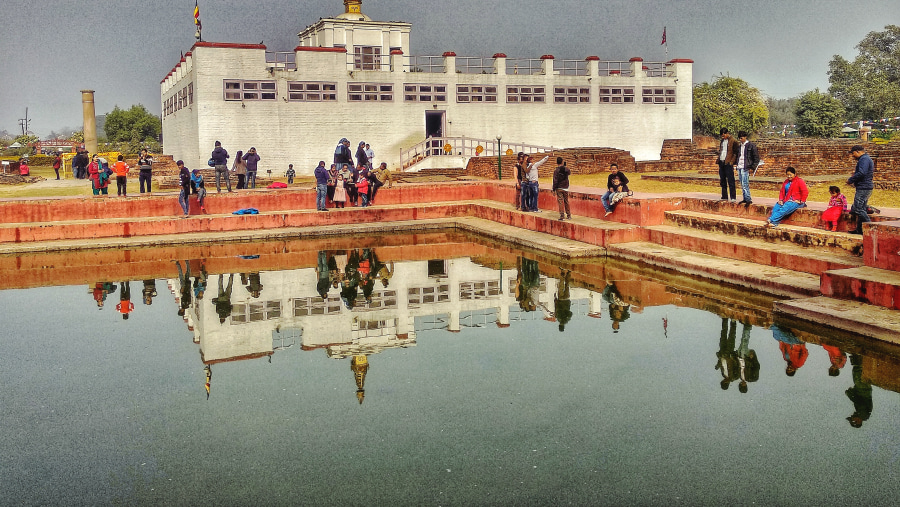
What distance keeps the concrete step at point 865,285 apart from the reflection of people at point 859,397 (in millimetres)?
1493

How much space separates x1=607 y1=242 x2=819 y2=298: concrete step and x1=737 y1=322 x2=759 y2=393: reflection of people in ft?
5.59

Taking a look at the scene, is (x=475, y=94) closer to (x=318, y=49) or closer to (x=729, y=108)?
(x=318, y=49)

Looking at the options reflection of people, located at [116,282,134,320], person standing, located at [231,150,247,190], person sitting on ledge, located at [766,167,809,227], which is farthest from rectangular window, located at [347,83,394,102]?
person sitting on ledge, located at [766,167,809,227]

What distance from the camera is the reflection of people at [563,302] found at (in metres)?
10.9

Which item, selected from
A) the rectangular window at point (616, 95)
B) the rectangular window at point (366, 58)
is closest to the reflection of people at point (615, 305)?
the rectangular window at point (366, 58)

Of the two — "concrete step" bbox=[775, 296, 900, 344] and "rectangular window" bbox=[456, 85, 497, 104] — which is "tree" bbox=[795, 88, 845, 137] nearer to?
"rectangular window" bbox=[456, 85, 497, 104]

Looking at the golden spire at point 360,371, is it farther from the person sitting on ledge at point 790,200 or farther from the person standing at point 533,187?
the person standing at point 533,187

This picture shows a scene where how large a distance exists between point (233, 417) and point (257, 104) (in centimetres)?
2708

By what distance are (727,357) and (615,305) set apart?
107 inches

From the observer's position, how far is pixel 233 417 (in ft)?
24.3

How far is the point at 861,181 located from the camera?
39.1 feet

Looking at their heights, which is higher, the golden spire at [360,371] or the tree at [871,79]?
the tree at [871,79]

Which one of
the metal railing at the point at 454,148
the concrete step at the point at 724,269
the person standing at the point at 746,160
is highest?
the metal railing at the point at 454,148

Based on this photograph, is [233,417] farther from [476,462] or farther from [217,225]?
[217,225]
